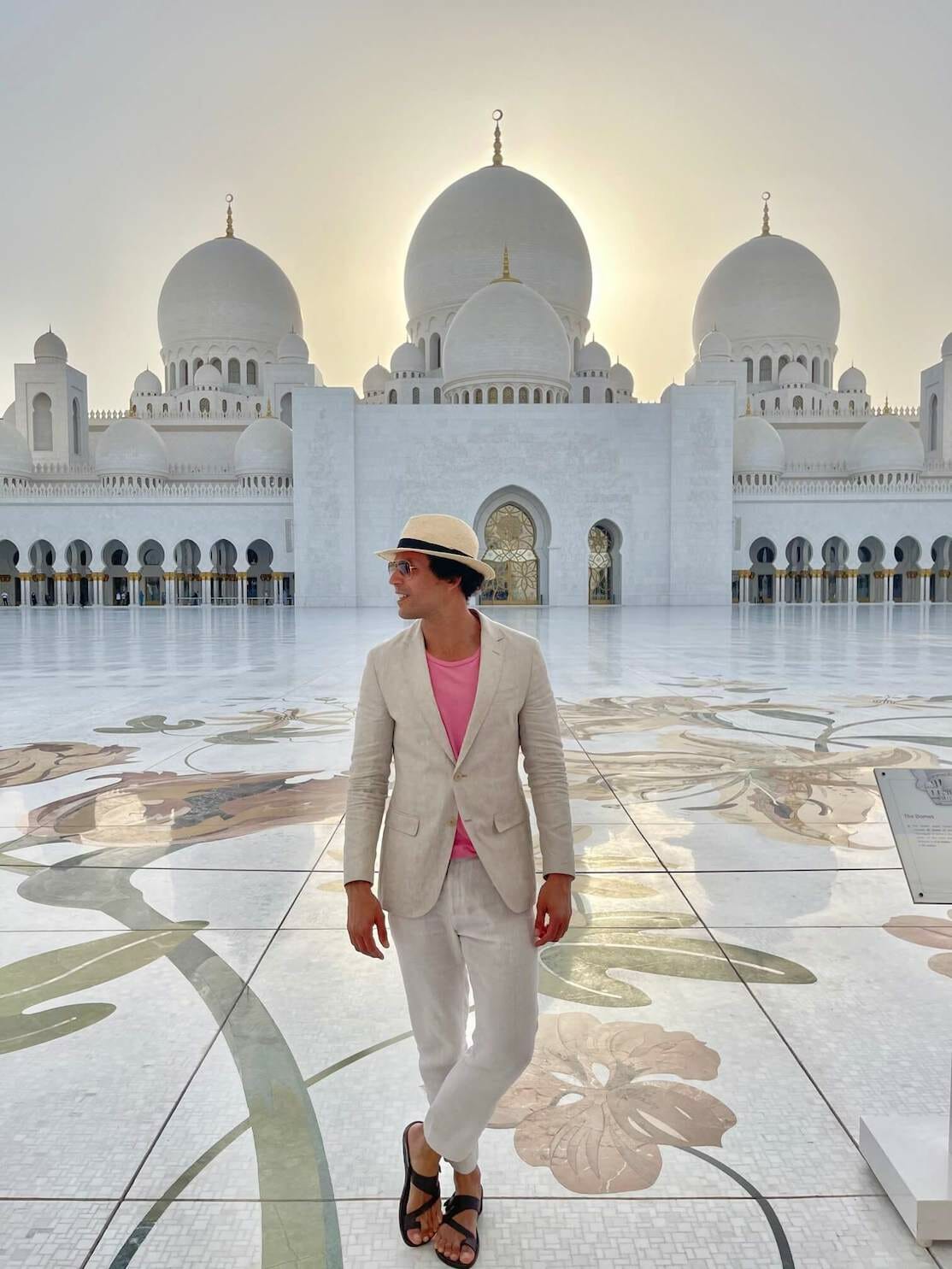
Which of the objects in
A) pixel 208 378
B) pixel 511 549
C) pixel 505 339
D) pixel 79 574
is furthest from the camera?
pixel 208 378

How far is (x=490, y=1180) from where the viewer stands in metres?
1.42

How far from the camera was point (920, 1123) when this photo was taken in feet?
4.72

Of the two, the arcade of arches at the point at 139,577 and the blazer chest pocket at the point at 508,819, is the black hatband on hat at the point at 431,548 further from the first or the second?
the arcade of arches at the point at 139,577

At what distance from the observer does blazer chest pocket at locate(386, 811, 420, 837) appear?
1.46m

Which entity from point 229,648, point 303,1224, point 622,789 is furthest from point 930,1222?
point 229,648

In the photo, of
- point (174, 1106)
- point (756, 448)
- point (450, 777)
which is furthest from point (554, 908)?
point (756, 448)

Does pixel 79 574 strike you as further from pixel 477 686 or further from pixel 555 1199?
pixel 555 1199

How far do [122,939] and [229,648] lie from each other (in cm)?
921

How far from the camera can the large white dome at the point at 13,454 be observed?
3142 centimetres

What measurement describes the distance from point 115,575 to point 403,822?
3280 centimetres

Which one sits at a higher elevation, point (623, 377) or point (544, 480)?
point (623, 377)

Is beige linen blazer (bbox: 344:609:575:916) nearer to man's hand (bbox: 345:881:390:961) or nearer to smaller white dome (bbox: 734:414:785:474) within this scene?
man's hand (bbox: 345:881:390:961)

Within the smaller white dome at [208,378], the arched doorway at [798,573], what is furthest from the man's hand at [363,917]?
the smaller white dome at [208,378]

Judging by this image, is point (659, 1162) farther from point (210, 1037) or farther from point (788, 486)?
point (788, 486)
